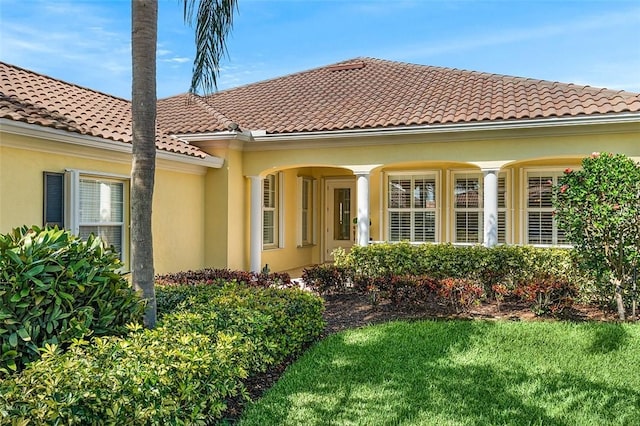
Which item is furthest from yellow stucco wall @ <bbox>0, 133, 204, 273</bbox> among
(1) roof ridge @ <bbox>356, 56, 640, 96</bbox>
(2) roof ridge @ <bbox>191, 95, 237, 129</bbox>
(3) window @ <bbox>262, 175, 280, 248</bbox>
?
(1) roof ridge @ <bbox>356, 56, 640, 96</bbox>

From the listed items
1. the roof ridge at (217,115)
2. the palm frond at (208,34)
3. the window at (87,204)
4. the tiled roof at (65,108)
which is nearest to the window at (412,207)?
the roof ridge at (217,115)

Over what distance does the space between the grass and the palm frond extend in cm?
405

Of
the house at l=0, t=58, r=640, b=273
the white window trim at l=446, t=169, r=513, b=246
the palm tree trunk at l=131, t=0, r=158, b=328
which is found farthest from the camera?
the white window trim at l=446, t=169, r=513, b=246

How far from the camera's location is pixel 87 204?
8797 mm

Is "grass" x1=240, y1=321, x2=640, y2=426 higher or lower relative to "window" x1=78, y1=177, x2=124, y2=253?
lower

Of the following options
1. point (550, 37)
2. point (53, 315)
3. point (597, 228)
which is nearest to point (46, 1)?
point (53, 315)

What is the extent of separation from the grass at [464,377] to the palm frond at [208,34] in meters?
4.05

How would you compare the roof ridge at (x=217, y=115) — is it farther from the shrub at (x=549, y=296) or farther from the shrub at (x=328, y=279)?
the shrub at (x=549, y=296)

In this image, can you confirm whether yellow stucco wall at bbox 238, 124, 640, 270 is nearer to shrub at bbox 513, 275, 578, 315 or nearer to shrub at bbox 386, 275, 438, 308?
shrub at bbox 513, 275, 578, 315

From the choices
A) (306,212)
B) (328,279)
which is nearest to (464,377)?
(328,279)

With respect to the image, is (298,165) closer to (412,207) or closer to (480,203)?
(412,207)

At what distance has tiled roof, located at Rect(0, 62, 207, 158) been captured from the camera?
314 inches

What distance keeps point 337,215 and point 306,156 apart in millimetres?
4719

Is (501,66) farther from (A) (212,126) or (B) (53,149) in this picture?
(B) (53,149)
